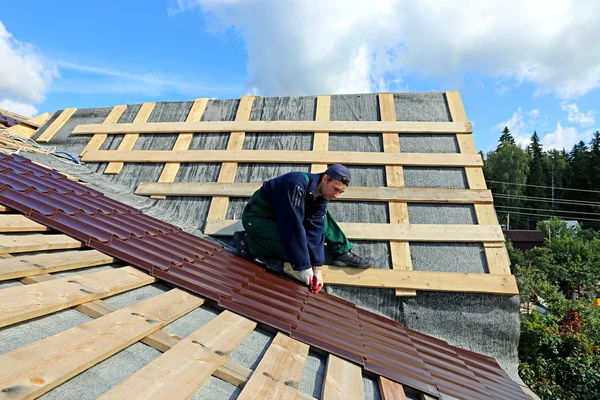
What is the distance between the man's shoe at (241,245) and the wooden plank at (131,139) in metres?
2.17

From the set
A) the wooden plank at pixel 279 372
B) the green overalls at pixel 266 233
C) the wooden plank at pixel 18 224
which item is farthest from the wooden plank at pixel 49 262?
the green overalls at pixel 266 233

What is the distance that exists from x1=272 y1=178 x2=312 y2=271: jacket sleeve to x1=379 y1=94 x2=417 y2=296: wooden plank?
3.37 ft

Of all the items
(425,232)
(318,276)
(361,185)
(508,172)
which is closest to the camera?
(318,276)

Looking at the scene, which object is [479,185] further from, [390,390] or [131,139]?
[131,139]

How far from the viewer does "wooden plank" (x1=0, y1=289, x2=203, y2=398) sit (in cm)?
113

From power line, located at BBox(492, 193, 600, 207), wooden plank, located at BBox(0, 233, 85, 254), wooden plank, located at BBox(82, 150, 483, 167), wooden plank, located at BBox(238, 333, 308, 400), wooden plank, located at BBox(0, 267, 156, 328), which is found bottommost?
wooden plank, located at BBox(238, 333, 308, 400)

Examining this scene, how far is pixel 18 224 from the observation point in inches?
92.9

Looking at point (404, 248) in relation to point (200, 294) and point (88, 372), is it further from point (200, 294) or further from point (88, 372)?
point (88, 372)

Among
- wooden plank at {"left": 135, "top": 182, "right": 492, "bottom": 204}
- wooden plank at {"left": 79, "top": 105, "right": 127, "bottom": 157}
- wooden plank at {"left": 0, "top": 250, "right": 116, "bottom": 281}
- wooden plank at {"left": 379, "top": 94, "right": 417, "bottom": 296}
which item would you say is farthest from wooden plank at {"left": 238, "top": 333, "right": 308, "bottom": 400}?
wooden plank at {"left": 79, "top": 105, "right": 127, "bottom": 157}

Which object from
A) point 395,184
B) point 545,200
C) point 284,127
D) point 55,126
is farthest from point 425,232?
point 545,200

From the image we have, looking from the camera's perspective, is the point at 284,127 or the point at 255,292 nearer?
the point at 255,292

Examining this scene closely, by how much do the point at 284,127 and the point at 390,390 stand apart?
12.0 feet

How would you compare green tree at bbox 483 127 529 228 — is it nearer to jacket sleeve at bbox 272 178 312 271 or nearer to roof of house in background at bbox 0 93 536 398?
roof of house in background at bbox 0 93 536 398

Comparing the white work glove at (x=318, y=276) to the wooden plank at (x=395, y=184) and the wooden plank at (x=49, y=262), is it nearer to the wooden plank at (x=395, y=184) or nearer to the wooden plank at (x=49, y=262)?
the wooden plank at (x=395, y=184)
